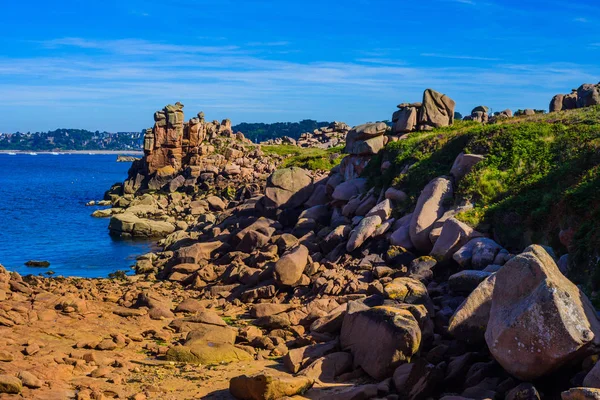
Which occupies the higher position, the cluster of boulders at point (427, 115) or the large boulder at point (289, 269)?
the cluster of boulders at point (427, 115)

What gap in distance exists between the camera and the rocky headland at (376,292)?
1124cm

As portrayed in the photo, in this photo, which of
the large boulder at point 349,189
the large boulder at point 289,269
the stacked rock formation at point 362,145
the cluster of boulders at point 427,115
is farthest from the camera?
the cluster of boulders at point 427,115

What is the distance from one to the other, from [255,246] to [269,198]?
5071mm

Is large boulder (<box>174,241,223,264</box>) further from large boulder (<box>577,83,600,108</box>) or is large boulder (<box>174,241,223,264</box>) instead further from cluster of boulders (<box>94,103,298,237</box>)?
cluster of boulders (<box>94,103,298,237</box>)

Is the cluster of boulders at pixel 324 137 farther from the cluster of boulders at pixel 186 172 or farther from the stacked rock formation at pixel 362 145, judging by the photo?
the stacked rock formation at pixel 362 145

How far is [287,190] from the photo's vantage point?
33.0 m

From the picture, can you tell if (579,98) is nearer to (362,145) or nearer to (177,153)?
(362,145)

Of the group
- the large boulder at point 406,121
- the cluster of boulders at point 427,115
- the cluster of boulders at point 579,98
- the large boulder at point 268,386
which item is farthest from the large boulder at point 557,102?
the large boulder at point 268,386

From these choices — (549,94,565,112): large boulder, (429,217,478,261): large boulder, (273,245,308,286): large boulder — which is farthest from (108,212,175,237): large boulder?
(429,217,478,261): large boulder

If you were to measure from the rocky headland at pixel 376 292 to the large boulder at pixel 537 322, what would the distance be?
3cm

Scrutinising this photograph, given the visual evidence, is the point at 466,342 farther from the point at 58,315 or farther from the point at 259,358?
the point at 58,315

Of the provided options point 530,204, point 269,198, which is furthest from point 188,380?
point 269,198

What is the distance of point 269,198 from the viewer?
32.9 meters

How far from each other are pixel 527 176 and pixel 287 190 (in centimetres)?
1370
